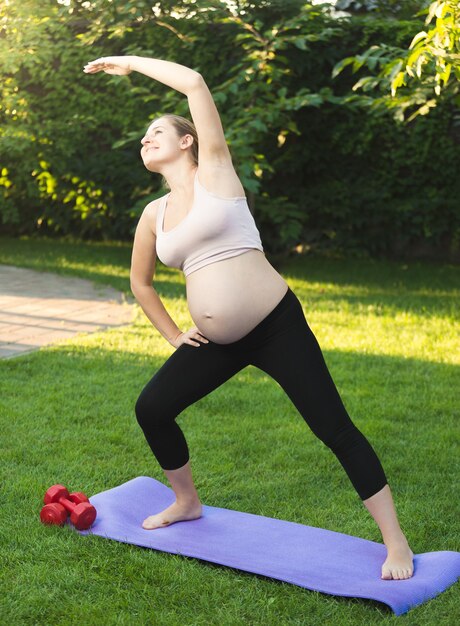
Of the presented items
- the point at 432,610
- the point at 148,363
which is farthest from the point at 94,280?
the point at 432,610

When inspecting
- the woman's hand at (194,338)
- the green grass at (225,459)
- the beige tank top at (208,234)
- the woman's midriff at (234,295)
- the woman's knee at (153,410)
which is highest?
the beige tank top at (208,234)

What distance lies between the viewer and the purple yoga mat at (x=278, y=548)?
9.89ft

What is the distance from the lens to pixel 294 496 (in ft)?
12.9

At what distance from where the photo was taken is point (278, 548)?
333 centimetres

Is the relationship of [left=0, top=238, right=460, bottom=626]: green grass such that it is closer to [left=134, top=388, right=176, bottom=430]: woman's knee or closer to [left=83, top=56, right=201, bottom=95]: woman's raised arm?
[left=134, top=388, right=176, bottom=430]: woman's knee

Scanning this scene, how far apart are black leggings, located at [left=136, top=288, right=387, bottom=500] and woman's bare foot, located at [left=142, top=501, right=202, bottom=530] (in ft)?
1.40

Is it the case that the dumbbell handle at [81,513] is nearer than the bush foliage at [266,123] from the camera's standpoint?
Yes

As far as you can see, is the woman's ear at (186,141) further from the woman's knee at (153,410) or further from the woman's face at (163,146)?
the woman's knee at (153,410)

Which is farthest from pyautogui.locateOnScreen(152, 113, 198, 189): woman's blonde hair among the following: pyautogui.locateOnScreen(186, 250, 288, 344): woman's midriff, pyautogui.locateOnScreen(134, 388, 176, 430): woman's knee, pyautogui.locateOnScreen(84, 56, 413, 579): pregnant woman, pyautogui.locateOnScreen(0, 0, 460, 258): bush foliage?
pyautogui.locateOnScreen(0, 0, 460, 258): bush foliage

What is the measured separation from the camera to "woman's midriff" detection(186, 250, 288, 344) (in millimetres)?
3111

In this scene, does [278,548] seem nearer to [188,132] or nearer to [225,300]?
[225,300]

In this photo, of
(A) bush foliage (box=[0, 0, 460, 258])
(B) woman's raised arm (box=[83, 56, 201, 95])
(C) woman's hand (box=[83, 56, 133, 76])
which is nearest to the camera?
(B) woman's raised arm (box=[83, 56, 201, 95])

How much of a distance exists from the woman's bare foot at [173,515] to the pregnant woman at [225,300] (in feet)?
1.68

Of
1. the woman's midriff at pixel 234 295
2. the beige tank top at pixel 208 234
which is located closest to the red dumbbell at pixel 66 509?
the woman's midriff at pixel 234 295
